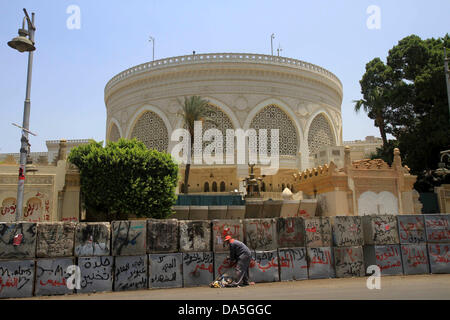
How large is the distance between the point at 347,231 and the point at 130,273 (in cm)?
484

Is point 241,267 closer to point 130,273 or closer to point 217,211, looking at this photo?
point 130,273

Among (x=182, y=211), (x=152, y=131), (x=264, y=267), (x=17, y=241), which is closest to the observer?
(x=17, y=241)

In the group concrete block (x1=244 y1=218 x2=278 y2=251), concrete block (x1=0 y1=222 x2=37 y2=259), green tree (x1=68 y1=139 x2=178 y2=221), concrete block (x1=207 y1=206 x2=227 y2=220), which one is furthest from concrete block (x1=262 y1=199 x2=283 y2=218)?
concrete block (x1=0 y1=222 x2=37 y2=259)

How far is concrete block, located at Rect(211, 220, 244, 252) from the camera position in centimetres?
875

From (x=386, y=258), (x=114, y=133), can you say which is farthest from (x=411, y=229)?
(x=114, y=133)

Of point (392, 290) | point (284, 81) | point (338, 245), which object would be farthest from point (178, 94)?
point (392, 290)

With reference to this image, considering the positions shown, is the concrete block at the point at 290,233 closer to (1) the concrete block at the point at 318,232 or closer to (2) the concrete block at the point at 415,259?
(1) the concrete block at the point at 318,232

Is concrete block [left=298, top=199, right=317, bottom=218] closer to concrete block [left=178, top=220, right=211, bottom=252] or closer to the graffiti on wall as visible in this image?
the graffiti on wall

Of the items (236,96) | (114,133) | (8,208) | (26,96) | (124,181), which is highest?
(236,96)

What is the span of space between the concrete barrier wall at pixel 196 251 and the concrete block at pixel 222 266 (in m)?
0.02

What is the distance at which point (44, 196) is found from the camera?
19.2 metres

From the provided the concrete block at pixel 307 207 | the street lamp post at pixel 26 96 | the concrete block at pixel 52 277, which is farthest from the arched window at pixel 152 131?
the concrete block at pixel 52 277

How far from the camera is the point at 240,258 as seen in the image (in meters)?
A: 8.12

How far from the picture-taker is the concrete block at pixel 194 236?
863cm
